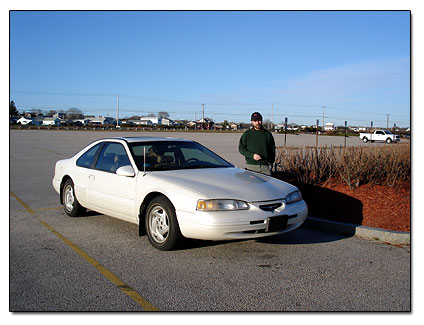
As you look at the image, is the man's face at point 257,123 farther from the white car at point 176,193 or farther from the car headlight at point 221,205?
the car headlight at point 221,205

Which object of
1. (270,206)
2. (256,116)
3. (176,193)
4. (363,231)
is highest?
(256,116)

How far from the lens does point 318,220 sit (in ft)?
23.1

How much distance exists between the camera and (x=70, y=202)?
7.59m

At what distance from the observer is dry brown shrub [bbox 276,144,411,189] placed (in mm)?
8375

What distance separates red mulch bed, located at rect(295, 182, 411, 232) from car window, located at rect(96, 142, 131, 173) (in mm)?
3294

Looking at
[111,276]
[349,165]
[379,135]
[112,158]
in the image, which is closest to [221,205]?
[111,276]

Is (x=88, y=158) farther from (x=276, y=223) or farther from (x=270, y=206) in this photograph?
(x=276, y=223)

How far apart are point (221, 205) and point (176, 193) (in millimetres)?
606

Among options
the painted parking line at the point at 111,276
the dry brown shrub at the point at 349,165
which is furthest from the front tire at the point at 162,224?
the dry brown shrub at the point at 349,165

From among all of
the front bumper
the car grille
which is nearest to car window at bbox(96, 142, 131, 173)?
the front bumper

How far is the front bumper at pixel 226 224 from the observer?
5145 mm

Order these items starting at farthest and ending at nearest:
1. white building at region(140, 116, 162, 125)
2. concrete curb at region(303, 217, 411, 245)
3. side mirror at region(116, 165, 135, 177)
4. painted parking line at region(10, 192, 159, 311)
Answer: white building at region(140, 116, 162, 125), concrete curb at region(303, 217, 411, 245), side mirror at region(116, 165, 135, 177), painted parking line at region(10, 192, 159, 311)

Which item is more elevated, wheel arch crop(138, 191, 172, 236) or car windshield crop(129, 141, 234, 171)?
car windshield crop(129, 141, 234, 171)

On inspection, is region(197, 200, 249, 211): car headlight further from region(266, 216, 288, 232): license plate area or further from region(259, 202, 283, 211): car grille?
region(266, 216, 288, 232): license plate area
